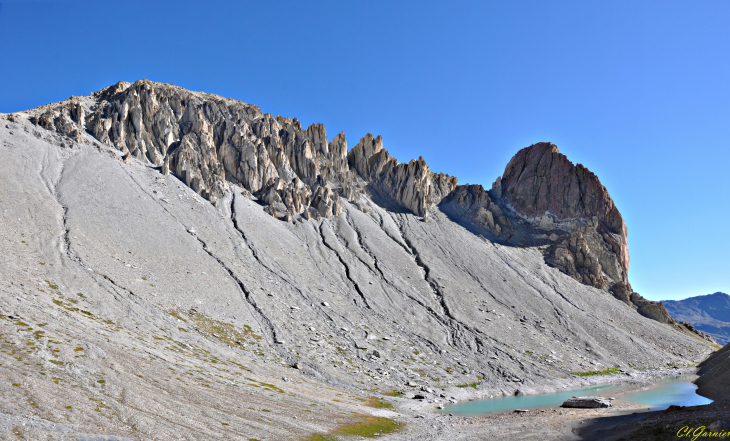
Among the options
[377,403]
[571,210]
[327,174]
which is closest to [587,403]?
[377,403]

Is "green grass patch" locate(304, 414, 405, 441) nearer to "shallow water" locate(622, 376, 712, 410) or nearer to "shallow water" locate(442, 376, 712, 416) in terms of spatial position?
"shallow water" locate(442, 376, 712, 416)

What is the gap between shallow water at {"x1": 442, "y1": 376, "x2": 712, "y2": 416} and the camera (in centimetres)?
6166

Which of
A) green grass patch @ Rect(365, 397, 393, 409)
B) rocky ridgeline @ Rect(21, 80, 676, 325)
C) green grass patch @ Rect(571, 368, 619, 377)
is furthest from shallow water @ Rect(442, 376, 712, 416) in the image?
rocky ridgeline @ Rect(21, 80, 676, 325)

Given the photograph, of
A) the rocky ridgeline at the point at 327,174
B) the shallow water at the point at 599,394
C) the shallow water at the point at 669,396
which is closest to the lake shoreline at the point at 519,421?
the shallow water at the point at 599,394

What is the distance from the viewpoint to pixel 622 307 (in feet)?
422

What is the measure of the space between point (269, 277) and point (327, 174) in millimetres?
63033

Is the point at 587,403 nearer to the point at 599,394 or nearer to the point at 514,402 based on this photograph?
the point at 514,402

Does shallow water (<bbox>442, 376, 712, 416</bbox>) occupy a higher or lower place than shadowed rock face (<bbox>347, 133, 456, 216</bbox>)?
lower

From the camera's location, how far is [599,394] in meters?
72.9

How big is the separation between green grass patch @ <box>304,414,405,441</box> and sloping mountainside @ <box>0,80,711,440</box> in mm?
1371

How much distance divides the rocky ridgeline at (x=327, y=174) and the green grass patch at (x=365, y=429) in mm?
81088

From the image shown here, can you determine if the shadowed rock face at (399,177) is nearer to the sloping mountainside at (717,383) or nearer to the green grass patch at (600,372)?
the green grass patch at (600,372)

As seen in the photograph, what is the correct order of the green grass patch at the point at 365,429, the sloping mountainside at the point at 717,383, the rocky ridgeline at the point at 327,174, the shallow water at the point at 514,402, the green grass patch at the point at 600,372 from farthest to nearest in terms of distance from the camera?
the rocky ridgeline at the point at 327,174 < the green grass patch at the point at 600,372 < the sloping mountainside at the point at 717,383 < the shallow water at the point at 514,402 < the green grass patch at the point at 365,429

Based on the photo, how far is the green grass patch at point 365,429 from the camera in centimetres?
4097
